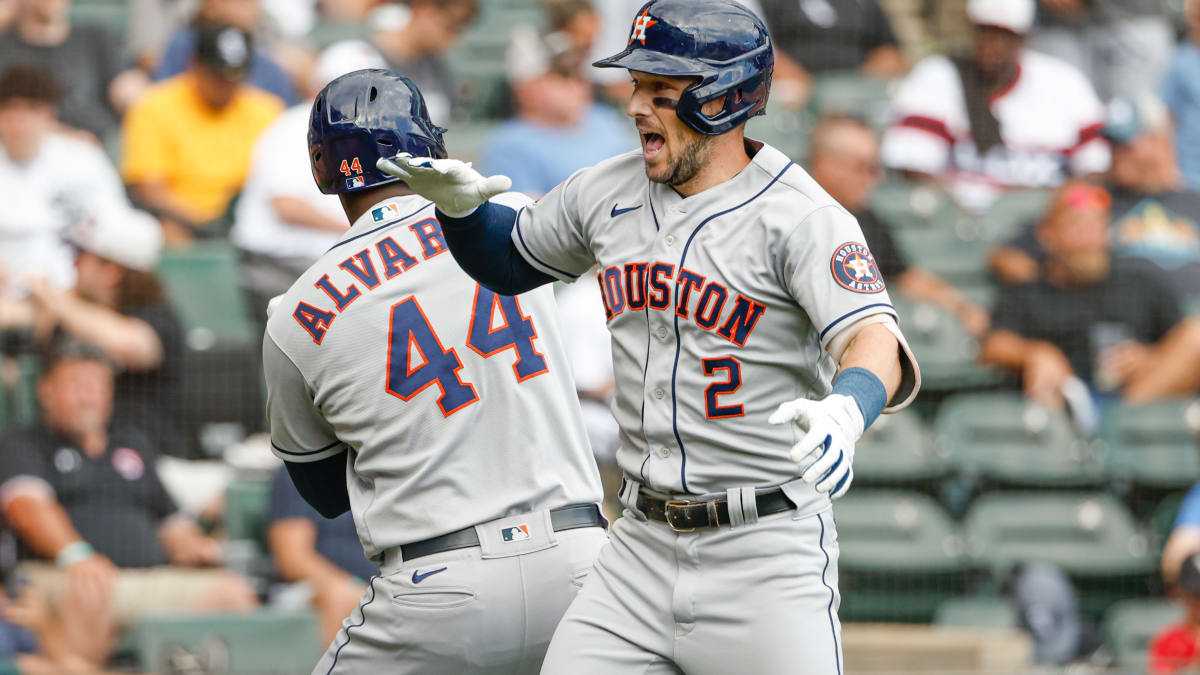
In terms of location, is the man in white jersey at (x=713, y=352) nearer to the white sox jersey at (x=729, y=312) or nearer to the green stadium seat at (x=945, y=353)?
the white sox jersey at (x=729, y=312)

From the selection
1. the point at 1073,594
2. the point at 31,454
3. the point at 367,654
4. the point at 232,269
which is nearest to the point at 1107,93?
the point at 1073,594

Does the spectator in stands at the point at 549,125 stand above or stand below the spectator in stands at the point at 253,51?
below

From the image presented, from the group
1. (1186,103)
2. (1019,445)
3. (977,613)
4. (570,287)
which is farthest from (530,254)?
(1186,103)

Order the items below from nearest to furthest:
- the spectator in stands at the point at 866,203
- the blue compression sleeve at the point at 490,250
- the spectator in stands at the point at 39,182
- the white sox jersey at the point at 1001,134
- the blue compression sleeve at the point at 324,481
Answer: the blue compression sleeve at the point at 490,250, the blue compression sleeve at the point at 324,481, the spectator in stands at the point at 39,182, the spectator in stands at the point at 866,203, the white sox jersey at the point at 1001,134

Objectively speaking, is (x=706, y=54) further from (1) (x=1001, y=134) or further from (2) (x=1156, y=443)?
(1) (x=1001, y=134)

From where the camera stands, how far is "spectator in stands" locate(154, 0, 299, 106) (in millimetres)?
6727

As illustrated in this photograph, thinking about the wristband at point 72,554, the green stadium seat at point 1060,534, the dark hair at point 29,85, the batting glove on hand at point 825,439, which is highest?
the dark hair at point 29,85

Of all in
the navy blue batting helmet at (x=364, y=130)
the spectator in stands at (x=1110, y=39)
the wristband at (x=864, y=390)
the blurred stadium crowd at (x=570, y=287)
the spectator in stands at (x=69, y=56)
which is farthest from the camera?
the spectator in stands at (x=1110, y=39)

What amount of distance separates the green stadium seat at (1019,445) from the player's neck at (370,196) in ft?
12.8

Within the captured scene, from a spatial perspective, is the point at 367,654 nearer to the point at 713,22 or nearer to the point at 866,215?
the point at 713,22

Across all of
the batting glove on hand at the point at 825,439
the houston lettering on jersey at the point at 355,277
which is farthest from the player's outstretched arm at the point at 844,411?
the houston lettering on jersey at the point at 355,277

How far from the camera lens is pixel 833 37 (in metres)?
7.59

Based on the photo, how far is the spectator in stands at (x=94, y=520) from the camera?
580 cm

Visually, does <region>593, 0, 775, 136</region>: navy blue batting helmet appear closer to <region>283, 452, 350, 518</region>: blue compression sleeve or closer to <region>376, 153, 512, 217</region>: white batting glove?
<region>376, 153, 512, 217</region>: white batting glove
